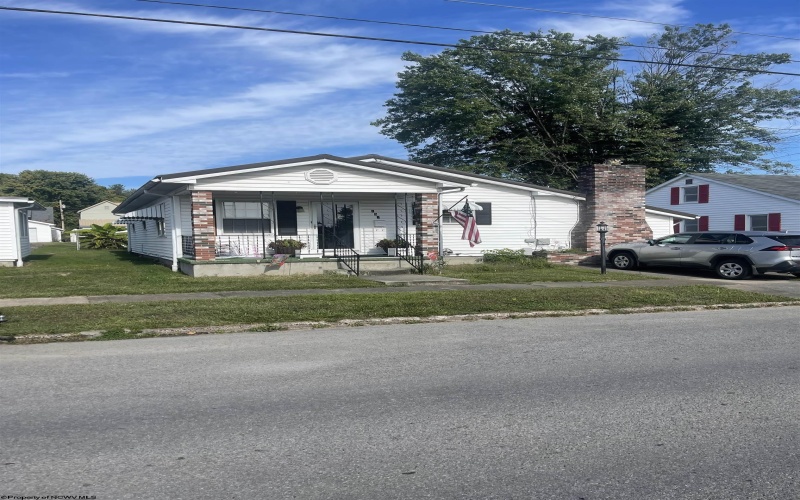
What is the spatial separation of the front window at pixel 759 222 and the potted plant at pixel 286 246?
81.1 ft

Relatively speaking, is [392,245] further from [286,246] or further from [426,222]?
[286,246]

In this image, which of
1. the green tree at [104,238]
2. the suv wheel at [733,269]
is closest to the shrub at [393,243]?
the suv wheel at [733,269]

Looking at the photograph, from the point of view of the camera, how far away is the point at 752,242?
704 inches

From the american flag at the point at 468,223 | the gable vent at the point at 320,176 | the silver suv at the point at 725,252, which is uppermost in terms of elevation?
the gable vent at the point at 320,176

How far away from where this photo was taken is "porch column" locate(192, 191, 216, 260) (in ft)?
57.3

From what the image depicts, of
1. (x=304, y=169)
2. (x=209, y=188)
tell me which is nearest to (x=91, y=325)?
(x=209, y=188)

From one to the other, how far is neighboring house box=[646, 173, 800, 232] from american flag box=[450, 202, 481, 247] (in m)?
13.2

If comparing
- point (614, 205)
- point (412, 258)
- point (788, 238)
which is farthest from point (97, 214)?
point (788, 238)

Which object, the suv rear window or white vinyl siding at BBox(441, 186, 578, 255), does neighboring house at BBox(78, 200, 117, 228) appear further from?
the suv rear window

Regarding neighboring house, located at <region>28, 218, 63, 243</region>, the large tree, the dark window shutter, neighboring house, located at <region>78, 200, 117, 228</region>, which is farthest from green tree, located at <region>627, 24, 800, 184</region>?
neighboring house, located at <region>78, 200, 117, 228</region>

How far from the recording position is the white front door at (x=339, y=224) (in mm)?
20938

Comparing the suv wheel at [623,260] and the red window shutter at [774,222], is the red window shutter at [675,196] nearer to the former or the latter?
the red window shutter at [774,222]

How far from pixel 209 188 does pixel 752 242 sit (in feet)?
50.0

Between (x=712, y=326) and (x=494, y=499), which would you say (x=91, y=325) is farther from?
(x=712, y=326)
